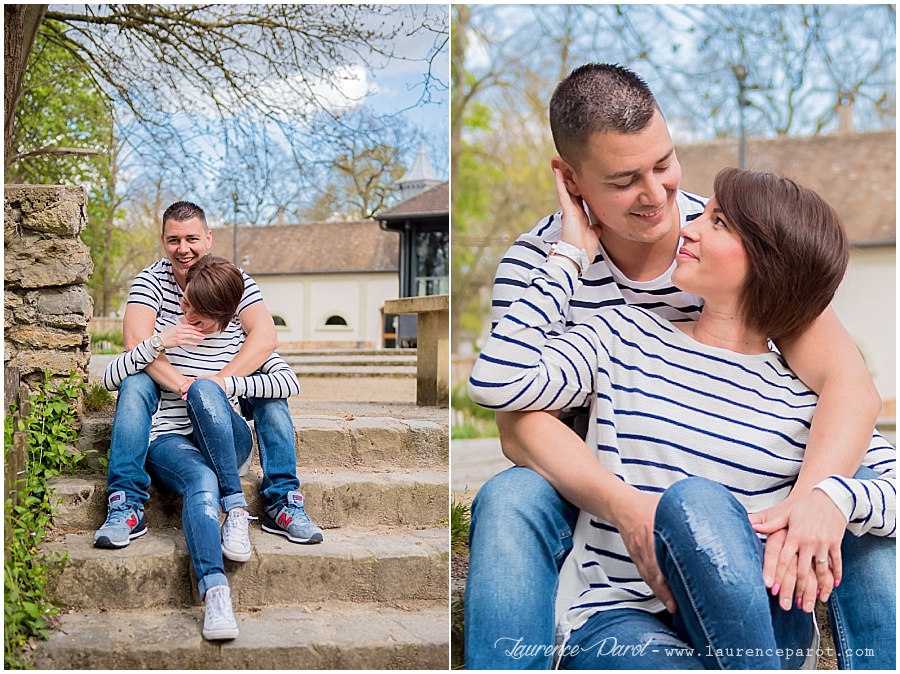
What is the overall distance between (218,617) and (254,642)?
4.4 inches

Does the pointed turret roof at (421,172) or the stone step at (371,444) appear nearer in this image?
the stone step at (371,444)

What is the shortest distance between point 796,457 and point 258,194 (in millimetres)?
2211

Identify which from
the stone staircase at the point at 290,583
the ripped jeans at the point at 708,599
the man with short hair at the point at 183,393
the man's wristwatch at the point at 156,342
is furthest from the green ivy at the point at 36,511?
the ripped jeans at the point at 708,599

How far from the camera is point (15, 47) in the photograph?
282 centimetres

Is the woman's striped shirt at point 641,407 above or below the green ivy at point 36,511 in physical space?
above

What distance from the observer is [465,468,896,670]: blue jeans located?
158 cm

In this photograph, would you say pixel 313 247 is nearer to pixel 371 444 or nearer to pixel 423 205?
pixel 423 205

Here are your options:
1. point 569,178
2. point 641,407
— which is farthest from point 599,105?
point 641,407

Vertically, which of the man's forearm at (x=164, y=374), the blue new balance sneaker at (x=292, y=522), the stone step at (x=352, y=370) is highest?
the man's forearm at (x=164, y=374)

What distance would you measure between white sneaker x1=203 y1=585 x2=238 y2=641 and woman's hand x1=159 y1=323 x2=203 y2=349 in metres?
0.73

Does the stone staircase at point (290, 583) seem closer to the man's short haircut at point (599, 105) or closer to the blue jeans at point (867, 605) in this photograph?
the blue jeans at point (867, 605)

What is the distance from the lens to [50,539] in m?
2.37

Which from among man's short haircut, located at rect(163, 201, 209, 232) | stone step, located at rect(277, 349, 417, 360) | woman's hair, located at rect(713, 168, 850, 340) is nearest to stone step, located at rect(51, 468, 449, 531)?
stone step, located at rect(277, 349, 417, 360)

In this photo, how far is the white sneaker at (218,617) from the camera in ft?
6.67
